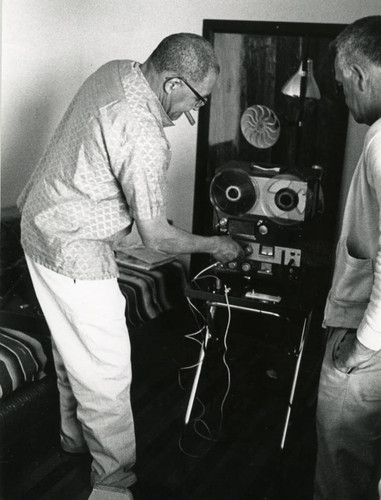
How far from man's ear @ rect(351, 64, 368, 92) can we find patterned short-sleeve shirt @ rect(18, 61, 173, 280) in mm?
666

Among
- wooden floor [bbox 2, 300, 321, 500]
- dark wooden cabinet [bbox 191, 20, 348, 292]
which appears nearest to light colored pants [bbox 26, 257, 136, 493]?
wooden floor [bbox 2, 300, 321, 500]

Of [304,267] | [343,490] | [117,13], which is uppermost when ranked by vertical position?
[117,13]

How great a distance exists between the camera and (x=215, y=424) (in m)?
3.17

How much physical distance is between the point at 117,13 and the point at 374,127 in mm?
2582

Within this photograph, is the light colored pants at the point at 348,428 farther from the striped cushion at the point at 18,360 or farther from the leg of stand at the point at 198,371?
the striped cushion at the point at 18,360

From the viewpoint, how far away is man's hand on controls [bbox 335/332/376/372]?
1.95 metres

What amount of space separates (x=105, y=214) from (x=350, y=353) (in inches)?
38.7

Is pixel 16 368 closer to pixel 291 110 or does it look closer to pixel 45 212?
pixel 45 212

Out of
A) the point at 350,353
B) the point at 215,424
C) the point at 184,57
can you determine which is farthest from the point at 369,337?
the point at 215,424

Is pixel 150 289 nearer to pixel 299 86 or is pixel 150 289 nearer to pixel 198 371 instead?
pixel 198 371

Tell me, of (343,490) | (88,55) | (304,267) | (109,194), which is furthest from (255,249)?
(88,55)

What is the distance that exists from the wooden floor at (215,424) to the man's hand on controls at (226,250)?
71cm

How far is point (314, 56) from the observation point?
11.8 feet

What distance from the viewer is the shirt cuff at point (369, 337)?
1.90 m
